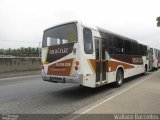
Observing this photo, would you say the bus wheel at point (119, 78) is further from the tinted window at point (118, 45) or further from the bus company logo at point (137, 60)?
Answer: the bus company logo at point (137, 60)

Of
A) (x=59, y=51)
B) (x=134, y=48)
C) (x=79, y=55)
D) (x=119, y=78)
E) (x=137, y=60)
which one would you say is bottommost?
(x=119, y=78)

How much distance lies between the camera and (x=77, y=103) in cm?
857

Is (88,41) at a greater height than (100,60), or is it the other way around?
(88,41)

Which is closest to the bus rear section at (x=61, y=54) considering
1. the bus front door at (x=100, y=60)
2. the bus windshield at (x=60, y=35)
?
the bus windshield at (x=60, y=35)

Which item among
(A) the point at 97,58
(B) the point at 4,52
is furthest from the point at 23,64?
(B) the point at 4,52

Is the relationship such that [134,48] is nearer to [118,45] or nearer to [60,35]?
[118,45]

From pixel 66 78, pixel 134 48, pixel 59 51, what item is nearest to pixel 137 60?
pixel 134 48

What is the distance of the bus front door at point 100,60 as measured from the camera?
407 inches

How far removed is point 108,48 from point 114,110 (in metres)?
4.84

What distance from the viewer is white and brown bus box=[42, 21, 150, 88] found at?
9.20 meters

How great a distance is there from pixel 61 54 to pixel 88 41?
126 centimetres

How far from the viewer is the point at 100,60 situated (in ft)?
34.9

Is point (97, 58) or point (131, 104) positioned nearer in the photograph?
point (131, 104)

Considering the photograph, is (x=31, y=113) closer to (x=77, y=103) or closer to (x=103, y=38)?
(x=77, y=103)
